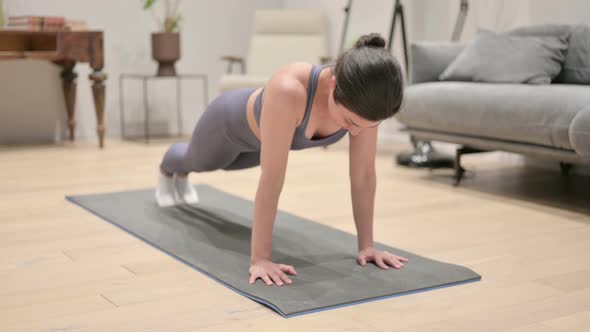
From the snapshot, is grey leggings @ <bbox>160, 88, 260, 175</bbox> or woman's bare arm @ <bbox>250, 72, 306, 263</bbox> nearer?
woman's bare arm @ <bbox>250, 72, 306, 263</bbox>

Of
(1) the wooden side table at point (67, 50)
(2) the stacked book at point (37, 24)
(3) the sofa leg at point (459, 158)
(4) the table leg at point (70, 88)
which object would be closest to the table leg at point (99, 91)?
(1) the wooden side table at point (67, 50)

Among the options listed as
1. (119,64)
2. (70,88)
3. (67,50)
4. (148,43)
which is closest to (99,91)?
(67,50)

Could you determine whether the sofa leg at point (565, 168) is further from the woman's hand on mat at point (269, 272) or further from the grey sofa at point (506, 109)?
the woman's hand on mat at point (269, 272)

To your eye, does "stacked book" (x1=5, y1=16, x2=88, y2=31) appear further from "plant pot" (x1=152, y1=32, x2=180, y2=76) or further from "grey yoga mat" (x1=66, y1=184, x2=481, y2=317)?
"grey yoga mat" (x1=66, y1=184, x2=481, y2=317)

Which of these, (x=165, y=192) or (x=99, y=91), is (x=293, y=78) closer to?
(x=165, y=192)

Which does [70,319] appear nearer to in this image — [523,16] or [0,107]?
[523,16]

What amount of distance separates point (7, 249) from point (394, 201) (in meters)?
1.48

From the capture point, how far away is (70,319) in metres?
1.60

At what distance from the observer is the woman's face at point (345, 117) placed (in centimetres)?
165

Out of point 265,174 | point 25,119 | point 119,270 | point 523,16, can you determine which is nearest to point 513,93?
point 523,16

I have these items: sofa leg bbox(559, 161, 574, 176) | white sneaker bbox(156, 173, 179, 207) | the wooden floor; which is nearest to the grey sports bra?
the wooden floor

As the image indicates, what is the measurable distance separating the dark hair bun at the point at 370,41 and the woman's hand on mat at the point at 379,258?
23.3 inches

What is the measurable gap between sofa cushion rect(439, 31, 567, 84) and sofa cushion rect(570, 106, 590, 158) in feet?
2.11

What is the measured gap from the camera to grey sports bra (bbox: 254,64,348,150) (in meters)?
1.83
